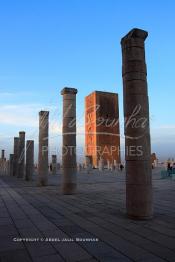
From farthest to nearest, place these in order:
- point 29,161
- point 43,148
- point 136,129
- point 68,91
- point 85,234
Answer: point 29,161 < point 43,148 < point 68,91 < point 136,129 < point 85,234

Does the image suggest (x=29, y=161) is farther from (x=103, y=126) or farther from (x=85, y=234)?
(x=103, y=126)

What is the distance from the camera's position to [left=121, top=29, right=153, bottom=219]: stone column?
9461 millimetres

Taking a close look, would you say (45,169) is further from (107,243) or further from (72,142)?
(107,243)

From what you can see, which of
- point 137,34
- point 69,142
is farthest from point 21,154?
point 137,34

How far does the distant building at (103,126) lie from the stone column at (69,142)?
93.3 m

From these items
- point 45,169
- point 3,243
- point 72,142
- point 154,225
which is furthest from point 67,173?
point 3,243

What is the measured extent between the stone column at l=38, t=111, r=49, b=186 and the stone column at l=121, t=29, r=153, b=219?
1460 centimetres

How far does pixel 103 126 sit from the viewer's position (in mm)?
117438

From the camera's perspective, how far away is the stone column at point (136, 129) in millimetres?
9461

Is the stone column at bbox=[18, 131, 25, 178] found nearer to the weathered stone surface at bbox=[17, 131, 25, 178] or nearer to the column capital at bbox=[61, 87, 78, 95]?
the weathered stone surface at bbox=[17, 131, 25, 178]

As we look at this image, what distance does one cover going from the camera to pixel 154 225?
8344mm

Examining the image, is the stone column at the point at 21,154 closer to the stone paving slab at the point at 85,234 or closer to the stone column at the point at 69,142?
the stone column at the point at 69,142

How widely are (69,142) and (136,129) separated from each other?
25.0ft

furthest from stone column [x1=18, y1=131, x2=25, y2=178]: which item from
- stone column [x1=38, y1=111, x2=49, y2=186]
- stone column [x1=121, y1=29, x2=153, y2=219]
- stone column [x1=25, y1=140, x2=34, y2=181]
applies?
stone column [x1=121, y1=29, x2=153, y2=219]
